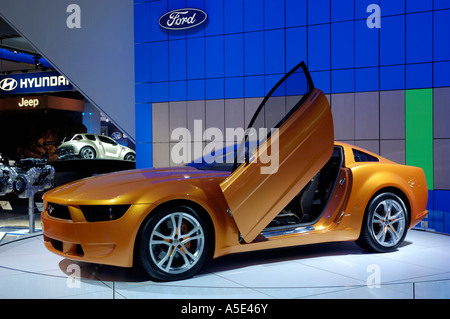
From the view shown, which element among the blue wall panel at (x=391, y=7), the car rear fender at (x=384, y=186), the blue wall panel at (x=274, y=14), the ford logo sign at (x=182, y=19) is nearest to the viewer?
the car rear fender at (x=384, y=186)

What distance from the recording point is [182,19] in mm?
13852

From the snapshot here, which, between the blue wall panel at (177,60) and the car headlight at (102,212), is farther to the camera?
the blue wall panel at (177,60)

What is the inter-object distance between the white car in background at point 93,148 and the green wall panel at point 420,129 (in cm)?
992

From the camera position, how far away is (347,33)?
12289mm

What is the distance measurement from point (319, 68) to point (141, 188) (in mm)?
9598

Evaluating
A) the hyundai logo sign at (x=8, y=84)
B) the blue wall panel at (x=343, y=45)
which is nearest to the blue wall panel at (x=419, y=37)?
the blue wall panel at (x=343, y=45)

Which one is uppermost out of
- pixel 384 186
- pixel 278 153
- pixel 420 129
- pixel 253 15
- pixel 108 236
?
pixel 253 15

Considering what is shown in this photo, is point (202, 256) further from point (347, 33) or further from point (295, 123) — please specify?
point (347, 33)

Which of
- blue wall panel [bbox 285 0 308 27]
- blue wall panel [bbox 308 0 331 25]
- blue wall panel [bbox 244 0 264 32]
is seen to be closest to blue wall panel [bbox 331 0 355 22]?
blue wall panel [bbox 308 0 331 25]

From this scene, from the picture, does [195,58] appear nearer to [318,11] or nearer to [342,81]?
[318,11]

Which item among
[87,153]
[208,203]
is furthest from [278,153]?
[87,153]

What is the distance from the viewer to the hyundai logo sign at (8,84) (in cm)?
1750

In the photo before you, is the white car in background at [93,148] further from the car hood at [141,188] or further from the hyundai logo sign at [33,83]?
the car hood at [141,188]

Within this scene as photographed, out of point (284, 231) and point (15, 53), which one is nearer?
point (284, 231)
